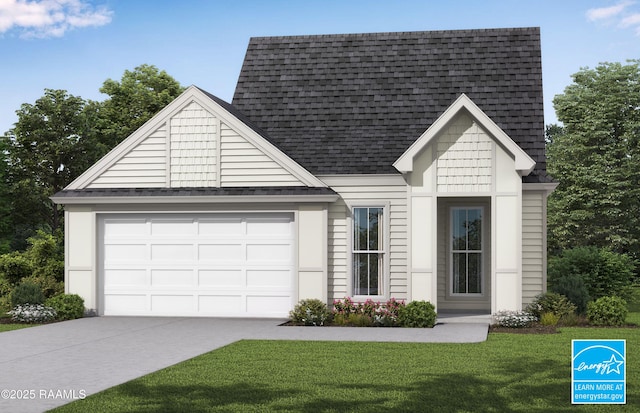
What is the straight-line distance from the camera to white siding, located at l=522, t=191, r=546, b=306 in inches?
841

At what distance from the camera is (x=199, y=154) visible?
21.9m

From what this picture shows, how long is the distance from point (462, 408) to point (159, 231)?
13532mm

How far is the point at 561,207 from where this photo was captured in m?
48.3

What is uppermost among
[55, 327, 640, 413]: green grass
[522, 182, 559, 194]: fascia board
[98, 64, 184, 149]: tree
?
[98, 64, 184, 149]: tree

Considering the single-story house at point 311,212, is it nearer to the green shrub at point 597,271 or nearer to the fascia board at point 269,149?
the fascia board at point 269,149

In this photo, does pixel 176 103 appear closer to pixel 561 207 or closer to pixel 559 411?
pixel 559 411

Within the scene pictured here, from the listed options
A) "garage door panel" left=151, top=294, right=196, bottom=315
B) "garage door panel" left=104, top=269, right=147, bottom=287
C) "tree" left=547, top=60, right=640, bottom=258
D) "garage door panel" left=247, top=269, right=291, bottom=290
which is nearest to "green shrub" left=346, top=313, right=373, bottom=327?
"garage door panel" left=247, top=269, right=291, bottom=290

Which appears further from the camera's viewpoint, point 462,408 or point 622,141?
point 622,141

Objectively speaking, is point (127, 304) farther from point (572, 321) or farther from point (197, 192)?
point (572, 321)

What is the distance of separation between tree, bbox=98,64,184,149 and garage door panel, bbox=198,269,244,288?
28329mm

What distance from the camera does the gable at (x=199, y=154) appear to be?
2159 centimetres

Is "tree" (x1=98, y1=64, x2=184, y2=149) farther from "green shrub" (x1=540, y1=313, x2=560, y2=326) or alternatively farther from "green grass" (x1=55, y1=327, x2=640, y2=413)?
"green grass" (x1=55, y1=327, x2=640, y2=413)

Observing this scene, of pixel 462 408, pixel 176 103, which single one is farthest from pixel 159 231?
pixel 462 408

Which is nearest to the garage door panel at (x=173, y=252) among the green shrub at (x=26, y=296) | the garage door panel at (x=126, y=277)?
the garage door panel at (x=126, y=277)
